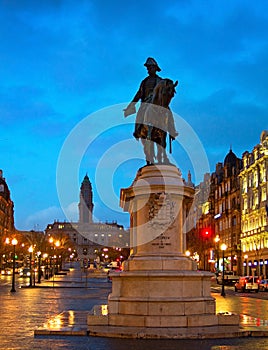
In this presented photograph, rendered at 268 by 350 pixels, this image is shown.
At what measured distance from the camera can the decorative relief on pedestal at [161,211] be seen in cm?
1996

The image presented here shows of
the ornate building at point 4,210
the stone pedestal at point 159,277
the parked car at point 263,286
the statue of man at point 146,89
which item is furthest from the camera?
the ornate building at point 4,210

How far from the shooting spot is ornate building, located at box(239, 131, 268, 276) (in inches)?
3723

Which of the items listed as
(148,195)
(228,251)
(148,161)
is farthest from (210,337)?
(228,251)

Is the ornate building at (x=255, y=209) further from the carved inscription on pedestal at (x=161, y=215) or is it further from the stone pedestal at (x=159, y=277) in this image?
the carved inscription on pedestal at (x=161, y=215)

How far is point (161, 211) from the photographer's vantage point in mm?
20078

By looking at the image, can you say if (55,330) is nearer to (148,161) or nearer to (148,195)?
(148,195)

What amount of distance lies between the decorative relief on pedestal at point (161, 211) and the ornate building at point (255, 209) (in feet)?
237

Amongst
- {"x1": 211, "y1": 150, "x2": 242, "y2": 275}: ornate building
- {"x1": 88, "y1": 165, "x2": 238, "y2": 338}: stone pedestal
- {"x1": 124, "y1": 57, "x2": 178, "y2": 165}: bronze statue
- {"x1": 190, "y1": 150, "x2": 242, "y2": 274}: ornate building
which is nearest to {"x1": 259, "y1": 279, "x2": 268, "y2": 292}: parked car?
{"x1": 190, "y1": 150, "x2": 242, "y2": 274}: ornate building

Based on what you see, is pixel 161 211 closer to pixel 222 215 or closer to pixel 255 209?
pixel 255 209

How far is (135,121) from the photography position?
2248 cm

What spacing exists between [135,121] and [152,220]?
14.6ft

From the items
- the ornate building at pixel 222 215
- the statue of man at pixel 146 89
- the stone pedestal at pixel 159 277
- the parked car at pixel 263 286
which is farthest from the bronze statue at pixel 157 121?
the ornate building at pixel 222 215

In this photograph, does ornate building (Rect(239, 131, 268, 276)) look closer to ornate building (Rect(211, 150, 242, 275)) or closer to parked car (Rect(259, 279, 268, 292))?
ornate building (Rect(211, 150, 242, 275))

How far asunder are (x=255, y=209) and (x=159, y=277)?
8424 cm
